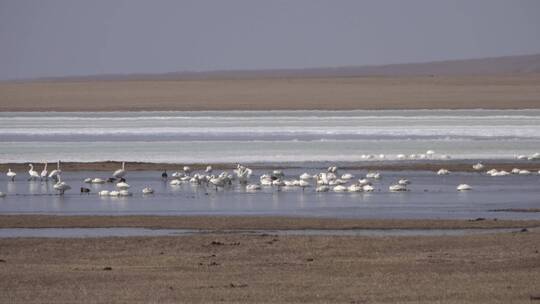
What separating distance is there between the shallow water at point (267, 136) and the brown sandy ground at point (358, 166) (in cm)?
110

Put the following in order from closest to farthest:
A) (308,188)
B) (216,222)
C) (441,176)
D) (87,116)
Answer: (216,222), (308,188), (441,176), (87,116)

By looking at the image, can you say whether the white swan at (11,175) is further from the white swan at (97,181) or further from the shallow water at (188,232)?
the shallow water at (188,232)

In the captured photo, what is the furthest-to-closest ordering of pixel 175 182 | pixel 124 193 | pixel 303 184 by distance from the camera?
pixel 175 182, pixel 303 184, pixel 124 193

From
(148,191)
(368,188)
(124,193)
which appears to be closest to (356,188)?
(368,188)

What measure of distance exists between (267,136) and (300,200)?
52.4 feet

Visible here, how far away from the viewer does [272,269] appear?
11312mm

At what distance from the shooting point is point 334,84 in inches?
3083

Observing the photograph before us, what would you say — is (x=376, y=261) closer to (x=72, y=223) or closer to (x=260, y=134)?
(x=72, y=223)

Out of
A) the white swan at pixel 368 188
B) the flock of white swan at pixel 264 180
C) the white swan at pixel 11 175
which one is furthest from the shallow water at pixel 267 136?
the white swan at pixel 368 188

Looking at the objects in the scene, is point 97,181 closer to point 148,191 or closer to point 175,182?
point 175,182

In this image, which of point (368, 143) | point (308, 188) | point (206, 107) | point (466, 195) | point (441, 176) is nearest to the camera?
point (466, 195)

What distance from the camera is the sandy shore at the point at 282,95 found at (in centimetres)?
5469

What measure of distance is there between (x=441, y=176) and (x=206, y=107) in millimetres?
31880

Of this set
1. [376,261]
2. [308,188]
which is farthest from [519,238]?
[308,188]
